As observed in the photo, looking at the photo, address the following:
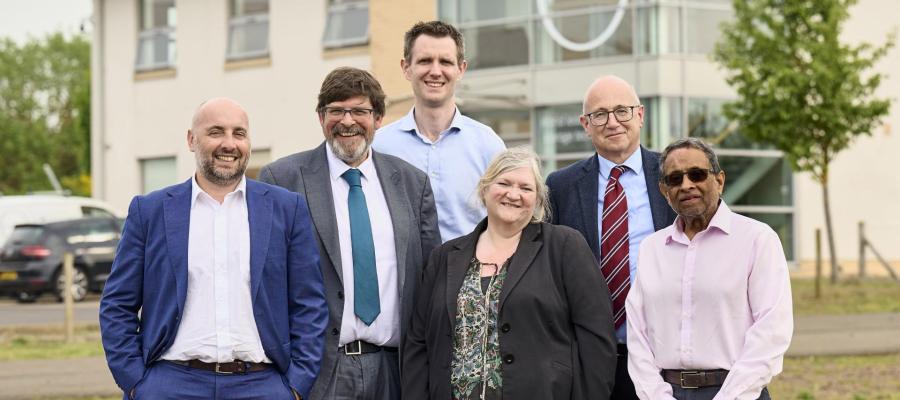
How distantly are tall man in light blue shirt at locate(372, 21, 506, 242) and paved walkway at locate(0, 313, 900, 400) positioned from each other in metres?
5.77

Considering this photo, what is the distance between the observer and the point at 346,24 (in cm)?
2880

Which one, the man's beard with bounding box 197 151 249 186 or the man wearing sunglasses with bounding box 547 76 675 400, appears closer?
the man's beard with bounding box 197 151 249 186

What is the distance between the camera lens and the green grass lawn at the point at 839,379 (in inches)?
390

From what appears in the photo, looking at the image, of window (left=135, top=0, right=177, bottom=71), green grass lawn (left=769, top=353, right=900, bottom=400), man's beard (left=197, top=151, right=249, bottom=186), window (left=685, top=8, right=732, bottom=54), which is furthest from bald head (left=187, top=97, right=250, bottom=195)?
window (left=135, top=0, right=177, bottom=71)

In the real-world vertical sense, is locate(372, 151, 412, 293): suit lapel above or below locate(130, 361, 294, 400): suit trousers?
above

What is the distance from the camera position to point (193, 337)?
15.6 feet

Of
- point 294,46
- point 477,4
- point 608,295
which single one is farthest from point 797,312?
point 294,46

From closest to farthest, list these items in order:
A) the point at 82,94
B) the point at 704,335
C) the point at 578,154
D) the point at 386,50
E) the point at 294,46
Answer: the point at 704,335 < the point at 578,154 < the point at 386,50 < the point at 294,46 < the point at 82,94

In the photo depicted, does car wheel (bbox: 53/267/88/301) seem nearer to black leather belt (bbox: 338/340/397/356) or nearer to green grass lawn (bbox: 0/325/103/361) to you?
green grass lawn (bbox: 0/325/103/361)

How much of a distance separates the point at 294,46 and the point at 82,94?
28.5m

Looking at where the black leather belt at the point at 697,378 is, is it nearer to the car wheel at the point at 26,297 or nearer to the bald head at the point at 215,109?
the bald head at the point at 215,109

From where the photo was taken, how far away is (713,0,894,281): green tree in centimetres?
2023

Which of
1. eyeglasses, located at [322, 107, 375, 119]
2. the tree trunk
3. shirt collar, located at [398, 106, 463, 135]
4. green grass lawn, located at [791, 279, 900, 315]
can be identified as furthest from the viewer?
the tree trunk

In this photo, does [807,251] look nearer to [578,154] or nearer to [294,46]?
[578,154]
